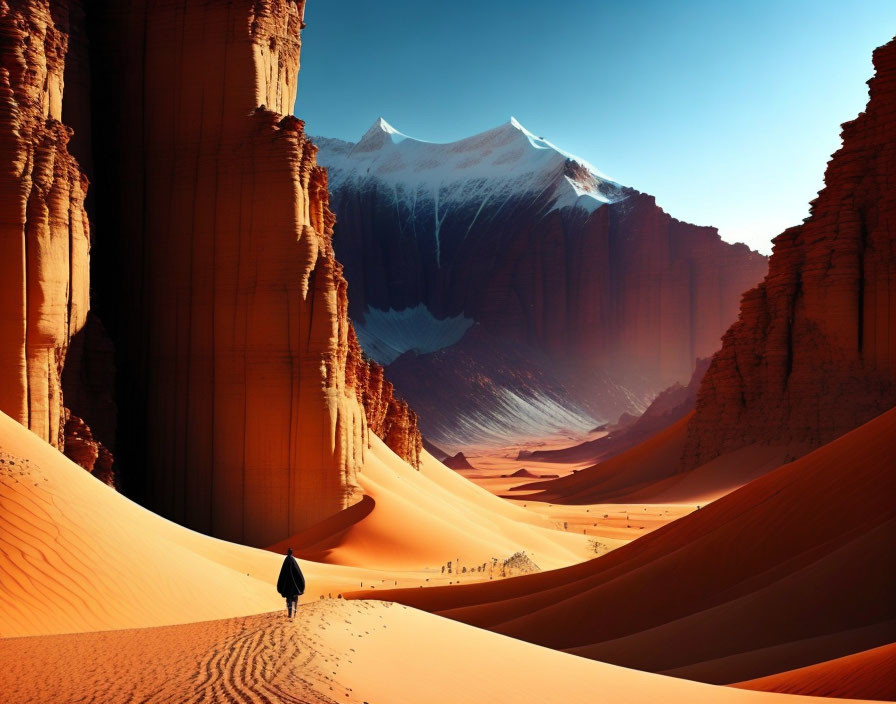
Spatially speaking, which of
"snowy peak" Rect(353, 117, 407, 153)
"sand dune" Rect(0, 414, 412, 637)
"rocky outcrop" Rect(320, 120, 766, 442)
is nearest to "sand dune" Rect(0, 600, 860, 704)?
"sand dune" Rect(0, 414, 412, 637)

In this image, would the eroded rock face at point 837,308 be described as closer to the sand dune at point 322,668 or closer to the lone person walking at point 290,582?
the sand dune at point 322,668

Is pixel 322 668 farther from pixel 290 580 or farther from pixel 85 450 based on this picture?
pixel 85 450

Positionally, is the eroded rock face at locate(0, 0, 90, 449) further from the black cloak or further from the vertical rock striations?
the black cloak

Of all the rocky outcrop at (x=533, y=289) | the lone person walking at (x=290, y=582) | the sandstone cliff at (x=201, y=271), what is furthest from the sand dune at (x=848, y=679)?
the rocky outcrop at (x=533, y=289)

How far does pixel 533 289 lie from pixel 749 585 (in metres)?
99.5

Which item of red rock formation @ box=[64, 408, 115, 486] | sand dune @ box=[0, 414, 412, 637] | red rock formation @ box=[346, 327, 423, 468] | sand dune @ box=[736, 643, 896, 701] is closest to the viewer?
sand dune @ box=[736, 643, 896, 701]

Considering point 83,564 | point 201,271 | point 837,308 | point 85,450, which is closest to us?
point 83,564

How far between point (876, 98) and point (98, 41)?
30.0 meters

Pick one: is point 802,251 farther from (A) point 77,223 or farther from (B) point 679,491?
(A) point 77,223

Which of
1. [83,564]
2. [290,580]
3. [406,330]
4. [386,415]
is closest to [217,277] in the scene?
[83,564]

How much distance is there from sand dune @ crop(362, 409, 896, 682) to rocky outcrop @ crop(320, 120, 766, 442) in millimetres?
73414

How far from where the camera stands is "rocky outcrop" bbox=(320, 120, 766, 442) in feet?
334

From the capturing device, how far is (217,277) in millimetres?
26891

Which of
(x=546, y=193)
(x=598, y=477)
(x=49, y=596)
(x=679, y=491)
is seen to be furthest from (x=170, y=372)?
(x=546, y=193)
